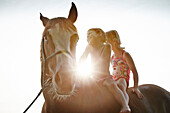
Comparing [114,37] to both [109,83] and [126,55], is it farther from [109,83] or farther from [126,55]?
[109,83]

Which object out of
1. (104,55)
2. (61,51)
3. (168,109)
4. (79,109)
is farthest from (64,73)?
(168,109)

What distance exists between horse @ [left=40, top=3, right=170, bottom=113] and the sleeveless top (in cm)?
70

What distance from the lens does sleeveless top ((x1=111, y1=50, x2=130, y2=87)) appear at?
2.94 meters

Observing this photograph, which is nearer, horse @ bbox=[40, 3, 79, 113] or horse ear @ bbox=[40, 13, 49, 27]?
horse @ bbox=[40, 3, 79, 113]

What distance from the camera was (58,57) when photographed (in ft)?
6.11

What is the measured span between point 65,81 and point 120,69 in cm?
161

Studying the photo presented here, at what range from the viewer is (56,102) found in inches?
78.4

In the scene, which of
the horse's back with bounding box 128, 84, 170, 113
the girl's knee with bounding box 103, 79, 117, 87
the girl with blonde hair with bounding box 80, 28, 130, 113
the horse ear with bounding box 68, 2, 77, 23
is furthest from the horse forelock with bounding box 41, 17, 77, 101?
the horse's back with bounding box 128, 84, 170, 113

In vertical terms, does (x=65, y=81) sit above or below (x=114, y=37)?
below

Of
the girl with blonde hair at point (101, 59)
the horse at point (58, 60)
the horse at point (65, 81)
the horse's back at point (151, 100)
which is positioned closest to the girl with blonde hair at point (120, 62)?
the horse's back at point (151, 100)

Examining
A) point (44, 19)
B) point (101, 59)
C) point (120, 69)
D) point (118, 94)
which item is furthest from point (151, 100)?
point (44, 19)

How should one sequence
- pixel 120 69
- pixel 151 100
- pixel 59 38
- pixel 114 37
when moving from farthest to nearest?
pixel 151 100 → pixel 114 37 → pixel 120 69 → pixel 59 38

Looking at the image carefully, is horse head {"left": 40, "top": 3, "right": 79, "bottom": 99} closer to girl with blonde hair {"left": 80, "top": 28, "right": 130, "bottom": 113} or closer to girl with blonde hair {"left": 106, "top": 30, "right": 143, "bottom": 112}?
girl with blonde hair {"left": 80, "top": 28, "right": 130, "bottom": 113}

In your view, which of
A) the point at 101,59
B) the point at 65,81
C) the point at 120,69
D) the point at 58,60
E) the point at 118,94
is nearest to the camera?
the point at 65,81
